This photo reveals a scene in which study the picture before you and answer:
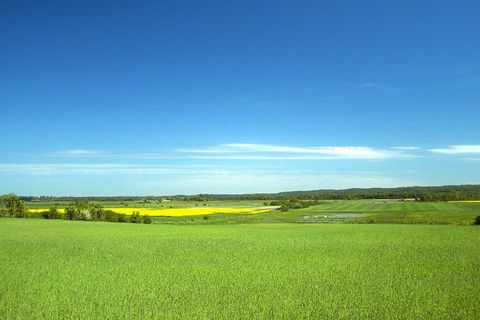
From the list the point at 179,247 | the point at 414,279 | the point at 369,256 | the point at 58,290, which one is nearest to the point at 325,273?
the point at 414,279

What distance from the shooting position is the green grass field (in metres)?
13.0

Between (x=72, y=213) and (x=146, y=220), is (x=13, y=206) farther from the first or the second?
(x=146, y=220)

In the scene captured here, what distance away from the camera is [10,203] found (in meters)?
82.4

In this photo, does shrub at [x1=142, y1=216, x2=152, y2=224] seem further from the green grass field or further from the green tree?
the green grass field

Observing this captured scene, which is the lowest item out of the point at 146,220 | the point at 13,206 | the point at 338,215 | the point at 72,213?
the point at 338,215

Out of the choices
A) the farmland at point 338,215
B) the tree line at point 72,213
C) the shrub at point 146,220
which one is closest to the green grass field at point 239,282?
the farmland at point 338,215

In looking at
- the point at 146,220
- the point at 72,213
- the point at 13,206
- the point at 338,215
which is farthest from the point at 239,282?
the point at 13,206

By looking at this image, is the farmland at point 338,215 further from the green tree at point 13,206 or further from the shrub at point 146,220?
the green tree at point 13,206

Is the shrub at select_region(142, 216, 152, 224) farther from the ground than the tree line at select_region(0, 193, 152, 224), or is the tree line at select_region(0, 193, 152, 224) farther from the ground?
the tree line at select_region(0, 193, 152, 224)

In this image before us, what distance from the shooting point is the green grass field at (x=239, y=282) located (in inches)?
511

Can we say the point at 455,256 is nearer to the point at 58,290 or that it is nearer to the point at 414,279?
the point at 414,279

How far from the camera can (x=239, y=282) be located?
56.6 ft

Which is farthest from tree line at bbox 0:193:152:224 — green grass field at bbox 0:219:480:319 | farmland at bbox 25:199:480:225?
green grass field at bbox 0:219:480:319

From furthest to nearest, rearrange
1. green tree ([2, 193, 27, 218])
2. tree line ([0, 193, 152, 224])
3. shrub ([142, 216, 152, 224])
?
green tree ([2, 193, 27, 218]) < tree line ([0, 193, 152, 224]) < shrub ([142, 216, 152, 224])
